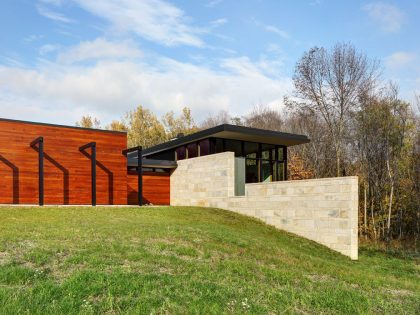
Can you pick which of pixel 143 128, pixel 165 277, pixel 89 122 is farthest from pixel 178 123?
pixel 165 277

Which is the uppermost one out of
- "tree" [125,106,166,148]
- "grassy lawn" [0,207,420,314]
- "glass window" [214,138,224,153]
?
"tree" [125,106,166,148]

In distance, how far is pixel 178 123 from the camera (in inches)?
1731

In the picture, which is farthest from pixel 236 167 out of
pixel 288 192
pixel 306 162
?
pixel 306 162

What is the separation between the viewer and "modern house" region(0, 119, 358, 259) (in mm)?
13421

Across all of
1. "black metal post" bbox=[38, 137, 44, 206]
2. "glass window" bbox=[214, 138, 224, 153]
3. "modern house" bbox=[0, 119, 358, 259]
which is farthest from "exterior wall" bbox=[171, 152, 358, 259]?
"black metal post" bbox=[38, 137, 44, 206]

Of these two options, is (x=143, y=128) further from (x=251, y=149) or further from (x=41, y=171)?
(x=41, y=171)

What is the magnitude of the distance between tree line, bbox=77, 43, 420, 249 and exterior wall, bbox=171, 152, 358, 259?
8.16 m

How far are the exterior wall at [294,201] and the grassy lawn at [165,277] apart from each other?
115 inches

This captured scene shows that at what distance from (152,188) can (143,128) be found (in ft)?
74.1

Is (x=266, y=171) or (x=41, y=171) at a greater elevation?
(x=41, y=171)

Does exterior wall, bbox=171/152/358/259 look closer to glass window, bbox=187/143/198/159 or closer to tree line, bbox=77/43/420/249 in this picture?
glass window, bbox=187/143/198/159

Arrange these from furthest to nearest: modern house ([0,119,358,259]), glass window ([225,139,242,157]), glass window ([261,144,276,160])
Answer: glass window ([261,144,276,160]) < glass window ([225,139,242,157]) < modern house ([0,119,358,259])

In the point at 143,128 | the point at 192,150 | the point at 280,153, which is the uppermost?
the point at 143,128

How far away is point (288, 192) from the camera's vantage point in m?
14.7
